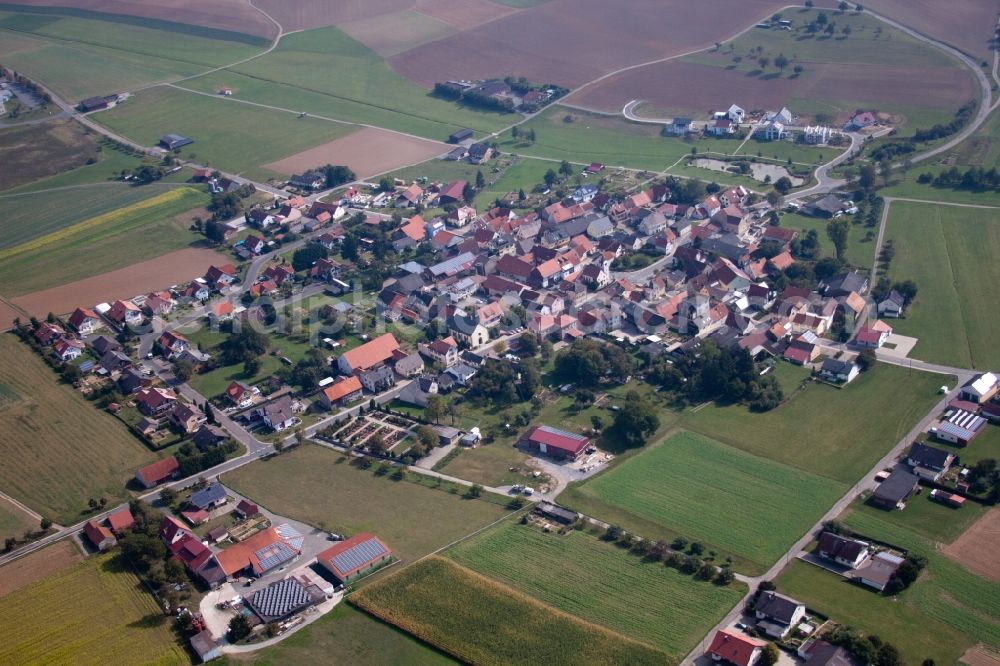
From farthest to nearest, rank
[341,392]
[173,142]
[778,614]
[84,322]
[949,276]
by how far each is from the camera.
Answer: [173,142]
[949,276]
[84,322]
[341,392]
[778,614]

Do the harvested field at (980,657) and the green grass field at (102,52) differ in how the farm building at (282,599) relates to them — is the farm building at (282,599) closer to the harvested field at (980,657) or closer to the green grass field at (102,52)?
the harvested field at (980,657)

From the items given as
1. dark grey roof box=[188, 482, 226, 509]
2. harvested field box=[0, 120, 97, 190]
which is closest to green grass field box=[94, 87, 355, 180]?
harvested field box=[0, 120, 97, 190]

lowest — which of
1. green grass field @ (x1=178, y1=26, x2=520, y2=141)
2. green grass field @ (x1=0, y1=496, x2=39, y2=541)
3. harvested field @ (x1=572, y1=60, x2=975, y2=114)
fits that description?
green grass field @ (x1=0, y1=496, x2=39, y2=541)

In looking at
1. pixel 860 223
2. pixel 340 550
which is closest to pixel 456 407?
pixel 340 550

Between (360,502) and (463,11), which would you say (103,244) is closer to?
(360,502)

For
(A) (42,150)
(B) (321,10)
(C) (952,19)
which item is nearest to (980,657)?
(A) (42,150)

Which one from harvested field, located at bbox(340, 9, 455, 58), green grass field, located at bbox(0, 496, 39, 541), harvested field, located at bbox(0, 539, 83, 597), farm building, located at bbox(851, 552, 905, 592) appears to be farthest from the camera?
harvested field, located at bbox(340, 9, 455, 58)

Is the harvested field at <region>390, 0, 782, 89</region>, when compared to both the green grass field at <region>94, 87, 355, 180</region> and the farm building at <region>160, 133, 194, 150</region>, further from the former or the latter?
the farm building at <region>160, 133, 194, 150</region>
